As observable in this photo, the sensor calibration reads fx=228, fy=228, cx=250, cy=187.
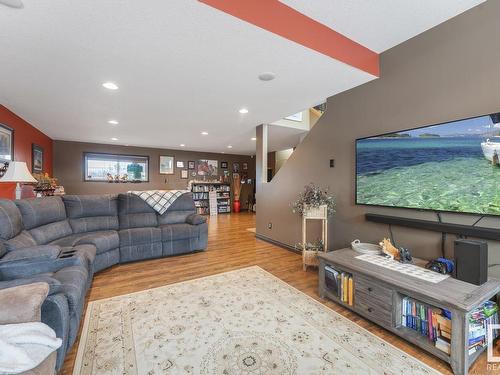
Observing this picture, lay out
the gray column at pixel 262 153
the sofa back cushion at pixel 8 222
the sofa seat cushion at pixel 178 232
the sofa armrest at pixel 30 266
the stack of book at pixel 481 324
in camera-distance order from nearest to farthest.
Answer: the stack of book at pixel 481 324 → the sofa armrest at pixel 30 266 → the sofa back cushion at pixel 8 222 → the sofa seat cushion at pixel 178 232 → the gray column at pixel 262 153

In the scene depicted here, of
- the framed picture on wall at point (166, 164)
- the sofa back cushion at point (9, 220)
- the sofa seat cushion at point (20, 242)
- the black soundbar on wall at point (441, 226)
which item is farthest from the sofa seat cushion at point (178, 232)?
the framed picture on wall at point (166, 164)

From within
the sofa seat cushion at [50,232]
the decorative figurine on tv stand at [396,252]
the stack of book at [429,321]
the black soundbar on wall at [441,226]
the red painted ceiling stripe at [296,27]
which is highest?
the red painted ceiling stripe at [296,27]

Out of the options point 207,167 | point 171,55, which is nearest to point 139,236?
point 171,55

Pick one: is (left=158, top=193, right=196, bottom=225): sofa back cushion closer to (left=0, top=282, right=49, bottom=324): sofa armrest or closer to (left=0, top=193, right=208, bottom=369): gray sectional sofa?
(left=0, top=193, right=208, bottom=369): gray sectional sofa

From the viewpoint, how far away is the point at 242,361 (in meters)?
1.51

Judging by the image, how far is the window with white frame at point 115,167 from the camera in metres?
6.80

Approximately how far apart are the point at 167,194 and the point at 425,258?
3759mm

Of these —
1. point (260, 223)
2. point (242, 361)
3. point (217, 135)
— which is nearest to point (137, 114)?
point (217, 135)

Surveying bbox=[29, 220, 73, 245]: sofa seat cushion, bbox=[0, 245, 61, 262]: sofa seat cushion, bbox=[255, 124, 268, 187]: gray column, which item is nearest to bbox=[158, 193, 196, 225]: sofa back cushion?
bbox=[29, 220, 73, 245]: sofa seat cushion

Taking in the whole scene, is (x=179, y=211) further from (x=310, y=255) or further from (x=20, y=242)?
(x=310, y=255)

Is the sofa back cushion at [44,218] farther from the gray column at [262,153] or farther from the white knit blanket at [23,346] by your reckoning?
the gray column at [262,153]

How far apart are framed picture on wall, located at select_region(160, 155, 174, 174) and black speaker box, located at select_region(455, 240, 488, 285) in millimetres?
7720

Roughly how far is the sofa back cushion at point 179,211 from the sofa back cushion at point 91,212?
0.73 m

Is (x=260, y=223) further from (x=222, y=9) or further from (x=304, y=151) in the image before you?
(x=222, y=9)
